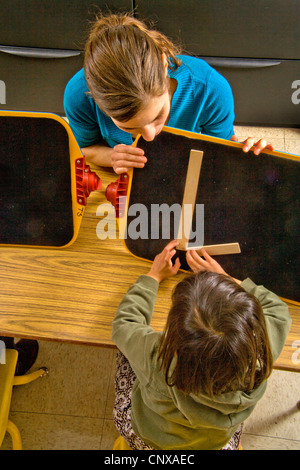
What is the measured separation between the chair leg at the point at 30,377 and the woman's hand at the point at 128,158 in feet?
2.94

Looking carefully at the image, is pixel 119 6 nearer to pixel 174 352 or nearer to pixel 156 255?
pixel 156 255

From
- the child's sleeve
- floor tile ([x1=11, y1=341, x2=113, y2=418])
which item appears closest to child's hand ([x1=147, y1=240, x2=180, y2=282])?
the child's sleeve

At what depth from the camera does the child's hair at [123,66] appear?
0.65 m

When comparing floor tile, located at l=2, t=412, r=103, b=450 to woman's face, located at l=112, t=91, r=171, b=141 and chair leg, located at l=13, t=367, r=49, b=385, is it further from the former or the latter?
woman's face, located at l=112, t=91, r=171, b=141

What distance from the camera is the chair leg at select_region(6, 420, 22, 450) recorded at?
1145 millimetres

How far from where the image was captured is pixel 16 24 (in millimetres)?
1439

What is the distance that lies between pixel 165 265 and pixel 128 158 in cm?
25

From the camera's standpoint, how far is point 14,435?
1159 mm

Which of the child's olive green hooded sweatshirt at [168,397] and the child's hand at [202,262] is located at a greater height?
the child's hand at [202,262]

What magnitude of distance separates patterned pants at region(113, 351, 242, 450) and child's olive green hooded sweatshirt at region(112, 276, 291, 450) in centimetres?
3

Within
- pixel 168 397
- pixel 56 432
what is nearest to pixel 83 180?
pixel 168 397

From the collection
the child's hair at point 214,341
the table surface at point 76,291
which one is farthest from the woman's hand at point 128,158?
the child's hair at point 214,341

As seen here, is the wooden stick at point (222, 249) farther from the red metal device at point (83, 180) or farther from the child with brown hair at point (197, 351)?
the red metal device at point (83, 180)
